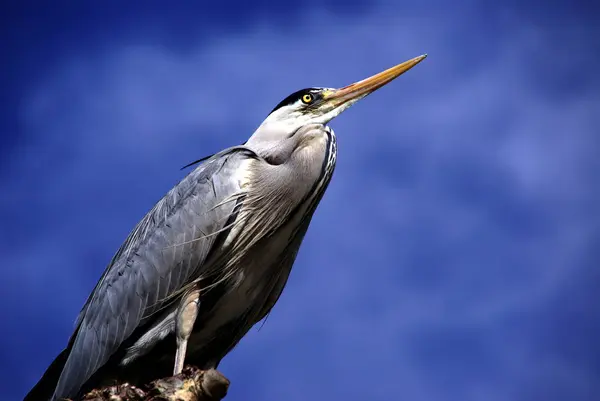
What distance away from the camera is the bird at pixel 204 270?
479 centimetres

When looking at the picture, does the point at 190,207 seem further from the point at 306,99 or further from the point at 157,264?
the point at 306,99

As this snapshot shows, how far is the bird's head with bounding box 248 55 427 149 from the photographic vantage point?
5.32 meters

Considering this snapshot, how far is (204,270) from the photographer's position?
477cm

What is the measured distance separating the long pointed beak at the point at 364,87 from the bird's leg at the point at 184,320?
1.52 m

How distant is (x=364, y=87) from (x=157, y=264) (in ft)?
5.57

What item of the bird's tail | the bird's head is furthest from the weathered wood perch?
the bird's head

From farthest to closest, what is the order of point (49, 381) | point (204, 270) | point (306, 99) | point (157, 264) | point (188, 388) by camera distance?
point (306, 99)
point (49, 381)
point (157, 264)
point (204, 270)
point (188, 388)

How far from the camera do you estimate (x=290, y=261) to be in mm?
5125

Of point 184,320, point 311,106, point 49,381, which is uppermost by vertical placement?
point 311,106

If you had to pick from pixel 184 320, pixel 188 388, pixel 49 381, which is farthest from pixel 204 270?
pixel 188 388

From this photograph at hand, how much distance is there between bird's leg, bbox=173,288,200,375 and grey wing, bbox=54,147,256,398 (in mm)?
98

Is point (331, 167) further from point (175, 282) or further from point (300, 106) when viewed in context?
point (175, 282)

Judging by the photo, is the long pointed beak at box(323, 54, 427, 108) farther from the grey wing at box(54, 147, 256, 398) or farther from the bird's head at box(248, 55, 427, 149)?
the grey wing at box(54, 147, 256, 398)

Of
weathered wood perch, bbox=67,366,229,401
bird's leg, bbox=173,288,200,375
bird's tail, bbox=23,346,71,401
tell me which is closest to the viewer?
weathered wood perch, bbox=67,366,229,401
